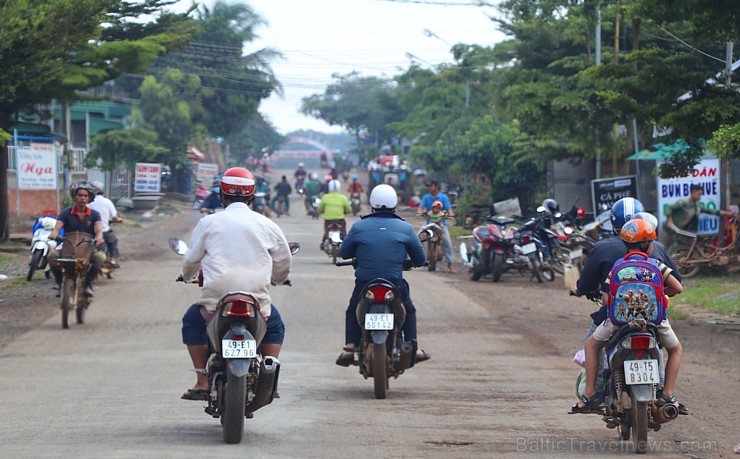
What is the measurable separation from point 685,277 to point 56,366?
1265cm

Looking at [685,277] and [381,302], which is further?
[685,277]

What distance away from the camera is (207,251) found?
7.07 m

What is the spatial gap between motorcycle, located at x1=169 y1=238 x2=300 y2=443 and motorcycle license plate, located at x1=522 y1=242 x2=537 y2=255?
43.4 ft

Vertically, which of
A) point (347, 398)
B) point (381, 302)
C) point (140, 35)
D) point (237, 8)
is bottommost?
point (347, 398)

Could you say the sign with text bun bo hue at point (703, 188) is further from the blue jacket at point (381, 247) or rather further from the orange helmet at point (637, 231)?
the orange helmet at point (637, 231)

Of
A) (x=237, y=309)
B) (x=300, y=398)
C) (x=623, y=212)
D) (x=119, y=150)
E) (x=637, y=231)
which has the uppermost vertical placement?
(x=119, y=150)

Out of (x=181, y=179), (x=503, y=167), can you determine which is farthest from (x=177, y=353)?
(x=181, y=179)

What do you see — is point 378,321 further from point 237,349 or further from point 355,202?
point 355,202

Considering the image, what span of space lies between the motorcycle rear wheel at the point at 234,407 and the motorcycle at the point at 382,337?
2.13 m

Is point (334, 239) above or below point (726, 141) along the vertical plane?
below

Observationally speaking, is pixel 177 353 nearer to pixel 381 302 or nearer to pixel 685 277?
pixel 381 302

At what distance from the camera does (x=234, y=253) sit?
699 centimetres

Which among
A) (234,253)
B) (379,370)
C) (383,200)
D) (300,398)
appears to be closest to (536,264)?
(383,200)

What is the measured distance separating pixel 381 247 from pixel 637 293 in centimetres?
300
